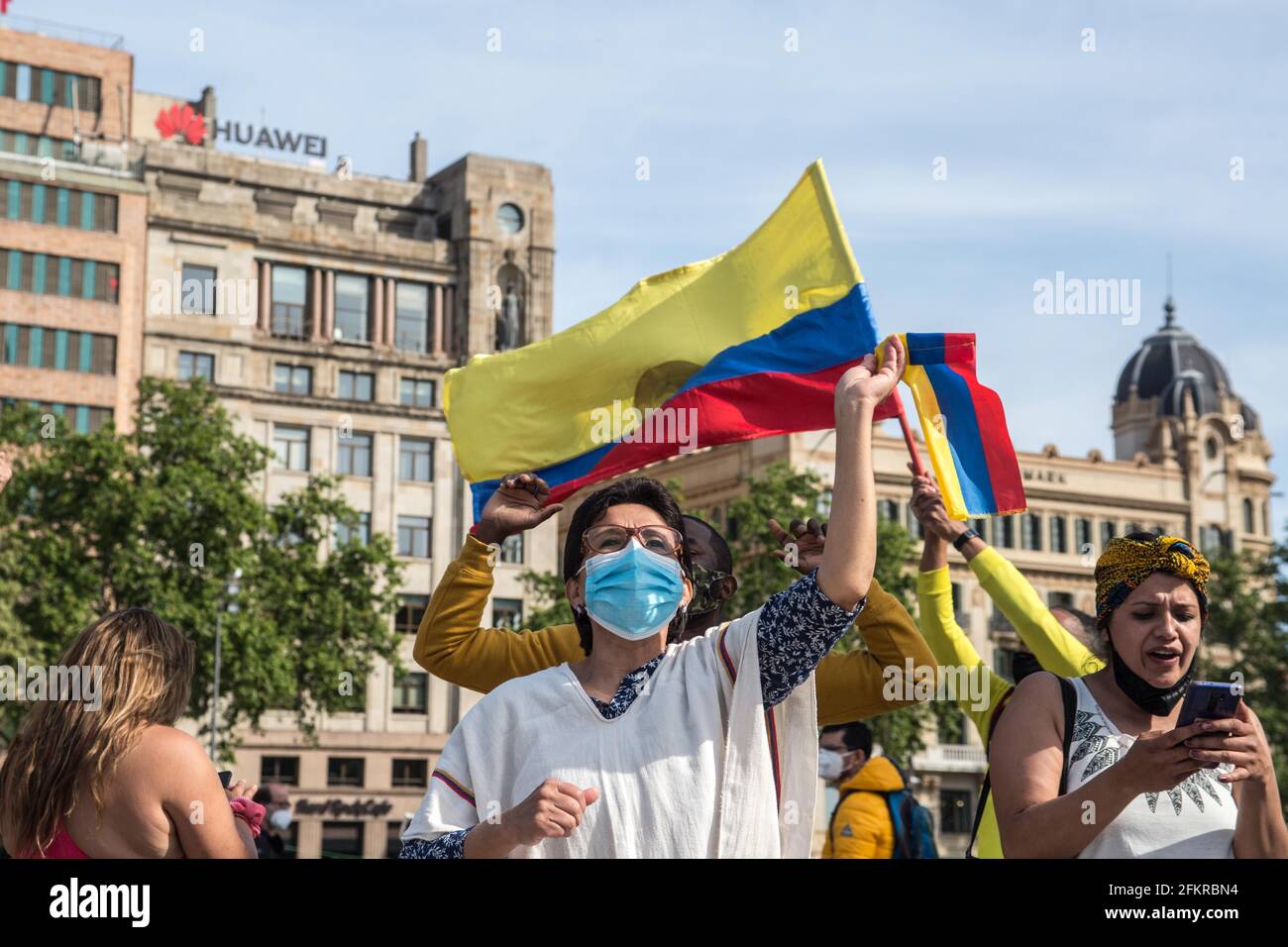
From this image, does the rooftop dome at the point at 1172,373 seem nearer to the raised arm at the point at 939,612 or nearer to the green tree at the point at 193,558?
the green tree at the point at 193,558

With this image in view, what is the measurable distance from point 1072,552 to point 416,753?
28291 millimetres

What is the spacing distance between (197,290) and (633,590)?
68372mm

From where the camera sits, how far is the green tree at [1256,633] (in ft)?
203

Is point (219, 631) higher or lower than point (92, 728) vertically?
higher

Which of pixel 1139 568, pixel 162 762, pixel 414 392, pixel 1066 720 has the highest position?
pixel 414 392

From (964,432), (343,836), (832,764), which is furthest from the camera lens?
(343,836)

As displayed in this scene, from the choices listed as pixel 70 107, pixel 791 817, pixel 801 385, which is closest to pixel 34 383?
pixel 70 107

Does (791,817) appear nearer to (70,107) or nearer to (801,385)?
(801,385)

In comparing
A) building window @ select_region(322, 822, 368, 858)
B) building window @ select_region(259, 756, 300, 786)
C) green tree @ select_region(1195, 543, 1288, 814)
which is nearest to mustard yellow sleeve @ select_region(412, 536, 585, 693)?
green tree @ select_region(1195, 543, 1288, 814)

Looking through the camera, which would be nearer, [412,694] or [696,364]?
[696,364]

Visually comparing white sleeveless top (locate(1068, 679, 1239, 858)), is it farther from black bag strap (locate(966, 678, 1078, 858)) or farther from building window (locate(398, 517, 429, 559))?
building window (locate(398, 517, 429, 559))

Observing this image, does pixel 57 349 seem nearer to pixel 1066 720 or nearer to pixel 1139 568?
pixel 1139 568

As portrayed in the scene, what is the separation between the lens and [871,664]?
596 centimetres

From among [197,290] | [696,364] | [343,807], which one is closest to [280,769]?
[343,807]
